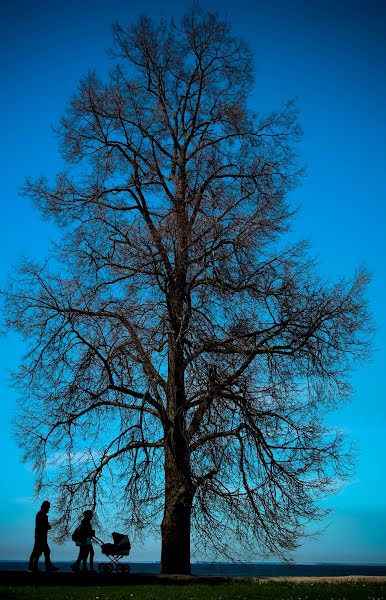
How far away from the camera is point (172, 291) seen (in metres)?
18.2

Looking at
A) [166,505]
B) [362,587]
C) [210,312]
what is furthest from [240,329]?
[362,587]

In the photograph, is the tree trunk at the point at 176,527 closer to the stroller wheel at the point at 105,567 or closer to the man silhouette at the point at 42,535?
the stroller wheel at the point at 105,567

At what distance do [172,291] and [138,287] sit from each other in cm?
95

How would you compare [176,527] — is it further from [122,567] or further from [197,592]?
[197,592]

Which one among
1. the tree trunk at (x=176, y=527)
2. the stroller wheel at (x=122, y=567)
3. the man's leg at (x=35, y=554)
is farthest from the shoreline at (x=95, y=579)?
the stroller wheel at (x=122, y=567)

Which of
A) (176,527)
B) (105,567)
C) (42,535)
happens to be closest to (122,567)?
(105,567)

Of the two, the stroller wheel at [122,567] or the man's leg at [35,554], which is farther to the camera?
the stroller wheel at [122,567]

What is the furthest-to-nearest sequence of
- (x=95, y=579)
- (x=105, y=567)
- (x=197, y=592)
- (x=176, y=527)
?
(x=105, y=567) < (x=176, y=527) < (x=95, y=579) < (x=197, y=592)

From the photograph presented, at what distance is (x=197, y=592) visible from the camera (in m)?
14.0

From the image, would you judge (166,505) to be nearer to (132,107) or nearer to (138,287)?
(138,287)

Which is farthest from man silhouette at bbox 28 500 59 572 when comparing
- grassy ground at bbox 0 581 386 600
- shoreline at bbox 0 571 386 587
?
grassy ground at bbox 0 581 386 600

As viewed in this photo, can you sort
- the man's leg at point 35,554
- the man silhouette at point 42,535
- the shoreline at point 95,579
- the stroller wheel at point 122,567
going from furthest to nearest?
1. the stroller wheel at point 122,567
2. the man silhouette at point 42,535
3. the man's leg at point 35,554
4. the shoreline at point 95,579

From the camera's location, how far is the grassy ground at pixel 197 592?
13.5 meters

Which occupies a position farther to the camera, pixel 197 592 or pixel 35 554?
pixel 35 554
